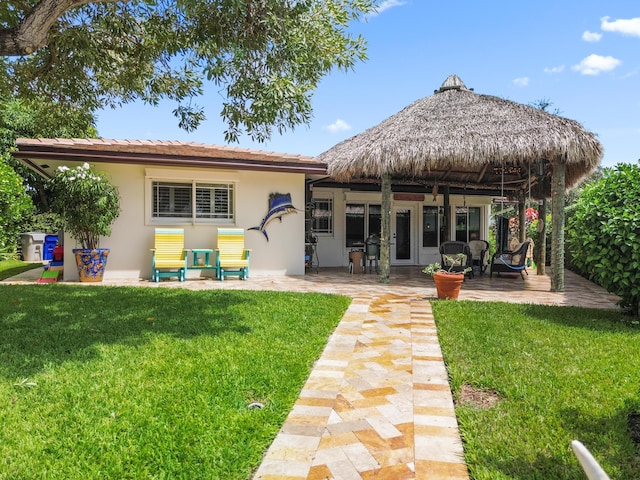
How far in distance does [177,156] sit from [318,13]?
17.7 ft

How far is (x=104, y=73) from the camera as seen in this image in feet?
22.2

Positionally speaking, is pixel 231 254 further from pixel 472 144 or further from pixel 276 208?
pixel 472 144

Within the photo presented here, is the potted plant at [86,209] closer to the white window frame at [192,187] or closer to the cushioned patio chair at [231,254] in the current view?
the white window frame at [192,187]

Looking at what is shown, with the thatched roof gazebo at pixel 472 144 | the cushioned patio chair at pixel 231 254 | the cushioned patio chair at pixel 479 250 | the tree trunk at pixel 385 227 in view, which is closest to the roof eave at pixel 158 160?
the thatched roof gazebo at pixel 472 144

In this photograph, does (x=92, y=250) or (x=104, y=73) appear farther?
(x=92, y=250)

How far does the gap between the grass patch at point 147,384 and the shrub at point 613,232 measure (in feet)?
12.1

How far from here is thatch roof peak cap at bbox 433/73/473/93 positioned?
1128cm

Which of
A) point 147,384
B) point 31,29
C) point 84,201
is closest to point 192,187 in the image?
A: point 84,201

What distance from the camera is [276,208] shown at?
10508 millimetres

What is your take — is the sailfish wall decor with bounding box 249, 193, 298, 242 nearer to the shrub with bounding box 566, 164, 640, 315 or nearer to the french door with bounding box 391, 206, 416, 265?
the french door with bounding box 391, 206, 416, 265

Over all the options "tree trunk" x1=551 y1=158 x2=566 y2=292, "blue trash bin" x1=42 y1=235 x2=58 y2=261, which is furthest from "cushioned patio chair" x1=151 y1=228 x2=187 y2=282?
"tree trunk" x1=551 y1=158 x2=566 y2=292

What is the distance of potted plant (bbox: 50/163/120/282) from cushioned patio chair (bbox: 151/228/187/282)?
40.9 inches

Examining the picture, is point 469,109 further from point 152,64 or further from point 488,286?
point 152,64

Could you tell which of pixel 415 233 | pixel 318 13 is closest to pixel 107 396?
pixel 318 13
